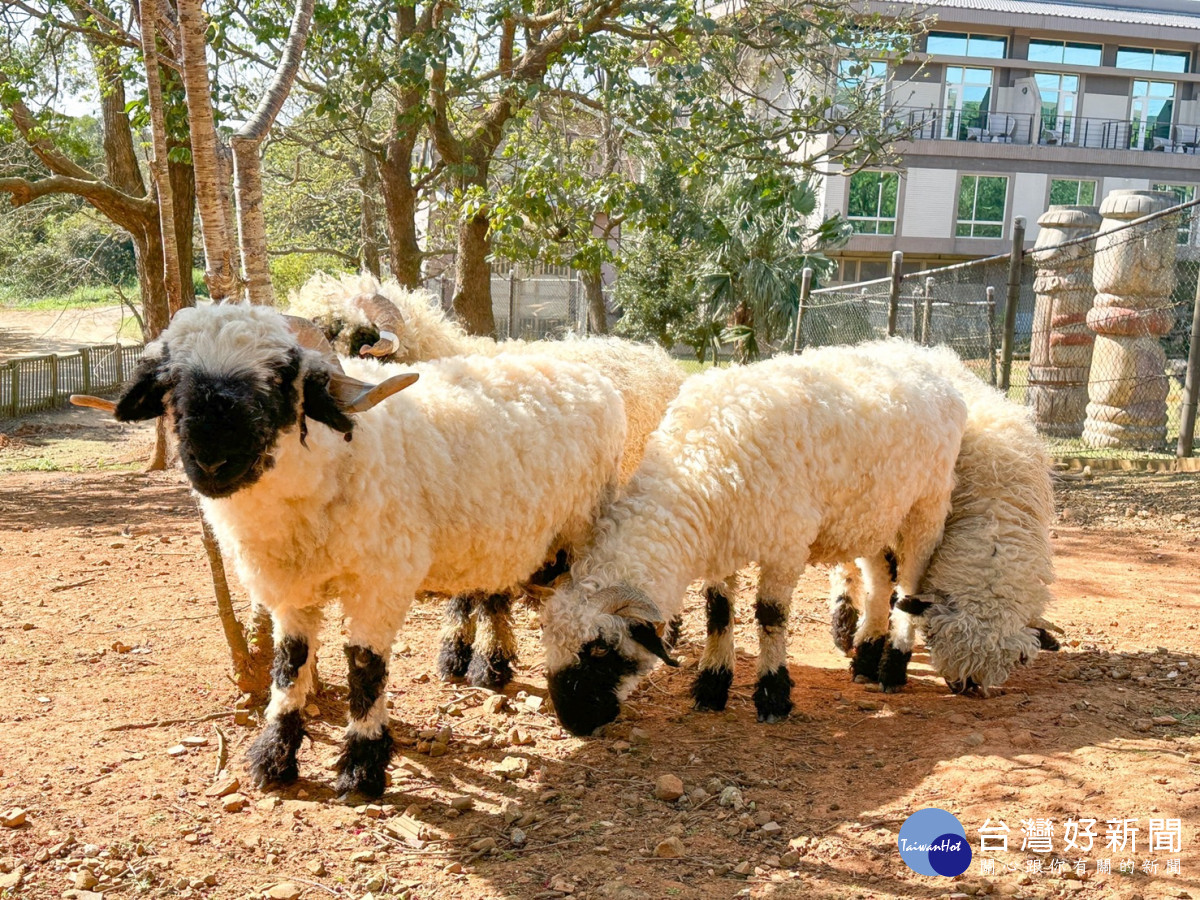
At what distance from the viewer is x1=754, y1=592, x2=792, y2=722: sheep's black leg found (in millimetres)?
5039

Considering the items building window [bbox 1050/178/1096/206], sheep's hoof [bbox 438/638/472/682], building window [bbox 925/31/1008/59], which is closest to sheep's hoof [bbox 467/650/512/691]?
sheep's hoof [bbox 438/638/472/682]

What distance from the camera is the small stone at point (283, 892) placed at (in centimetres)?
337

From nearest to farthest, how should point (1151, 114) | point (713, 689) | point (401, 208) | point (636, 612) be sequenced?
point (636, 612), point (713, 689), point (401, 208), point (1151, 114)

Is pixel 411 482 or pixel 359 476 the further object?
pixel 411 482

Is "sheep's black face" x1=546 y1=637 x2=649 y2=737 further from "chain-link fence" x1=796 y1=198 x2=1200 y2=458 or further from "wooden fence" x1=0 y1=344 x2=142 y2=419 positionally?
"wooden fence" x1=0 y1=344 x2=142 y2=419

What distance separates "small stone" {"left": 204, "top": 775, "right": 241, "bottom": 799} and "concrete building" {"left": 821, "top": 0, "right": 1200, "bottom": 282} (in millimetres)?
30716

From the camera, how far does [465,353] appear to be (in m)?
6.23

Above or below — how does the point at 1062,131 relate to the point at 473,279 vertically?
above

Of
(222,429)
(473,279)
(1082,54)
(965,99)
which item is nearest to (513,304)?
(473,279)

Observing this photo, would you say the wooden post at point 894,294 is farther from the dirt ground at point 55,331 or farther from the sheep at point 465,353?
the dirt ground at point 55,331

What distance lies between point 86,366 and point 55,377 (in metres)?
1.10

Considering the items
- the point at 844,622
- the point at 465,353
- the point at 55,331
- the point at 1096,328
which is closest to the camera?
the point at 465,353

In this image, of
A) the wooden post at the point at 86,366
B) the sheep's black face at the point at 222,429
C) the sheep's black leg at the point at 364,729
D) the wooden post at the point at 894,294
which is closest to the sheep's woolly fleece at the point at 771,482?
the sheep's black leg at the point at 364,729

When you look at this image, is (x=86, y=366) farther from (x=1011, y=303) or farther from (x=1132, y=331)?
(x=1132, y=331)
